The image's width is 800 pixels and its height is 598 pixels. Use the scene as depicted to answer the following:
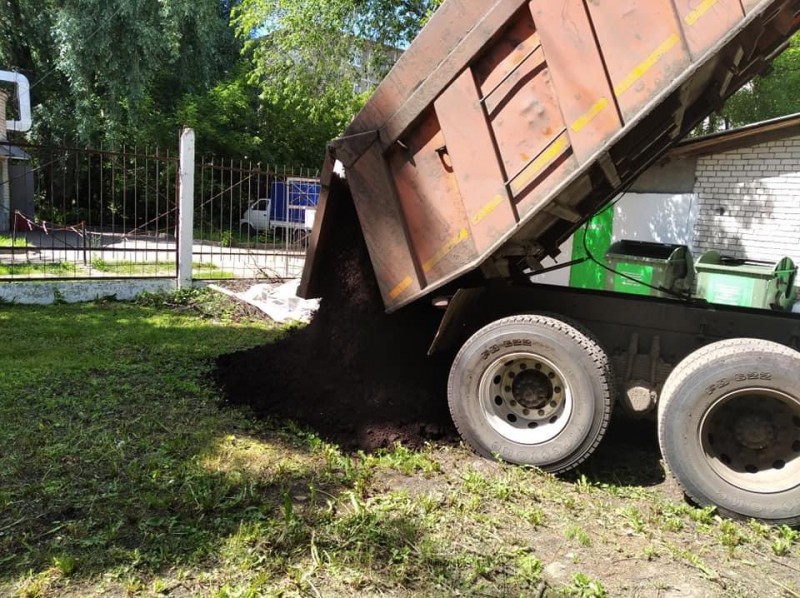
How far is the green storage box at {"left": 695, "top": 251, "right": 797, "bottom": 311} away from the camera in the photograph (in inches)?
261

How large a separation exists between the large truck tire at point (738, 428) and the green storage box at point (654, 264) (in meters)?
3.26

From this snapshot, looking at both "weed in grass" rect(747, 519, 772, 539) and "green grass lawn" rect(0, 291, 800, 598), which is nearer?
"green grass lawn" rect(0, 291, 800, 598)

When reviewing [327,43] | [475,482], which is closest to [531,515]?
[475,482]

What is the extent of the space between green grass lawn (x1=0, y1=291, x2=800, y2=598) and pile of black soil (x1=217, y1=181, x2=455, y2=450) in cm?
25

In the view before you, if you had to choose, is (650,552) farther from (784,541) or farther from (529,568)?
(784,541)

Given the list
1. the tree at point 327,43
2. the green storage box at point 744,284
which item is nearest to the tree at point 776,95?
the tree at point 327,43

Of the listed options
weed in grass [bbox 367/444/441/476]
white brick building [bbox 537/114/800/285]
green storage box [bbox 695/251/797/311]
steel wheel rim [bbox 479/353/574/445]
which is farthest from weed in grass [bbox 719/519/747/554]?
white brick building [bbox 537/114/800/285]

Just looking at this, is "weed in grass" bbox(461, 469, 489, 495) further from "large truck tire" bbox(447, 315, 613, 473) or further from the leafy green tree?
the leafy green tree

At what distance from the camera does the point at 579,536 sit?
306 cm

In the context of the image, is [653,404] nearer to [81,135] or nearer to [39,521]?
[39,521]

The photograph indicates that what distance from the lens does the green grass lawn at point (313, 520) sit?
266cm

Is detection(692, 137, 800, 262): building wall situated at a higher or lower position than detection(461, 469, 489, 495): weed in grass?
higher

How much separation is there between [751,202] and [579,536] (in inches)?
372

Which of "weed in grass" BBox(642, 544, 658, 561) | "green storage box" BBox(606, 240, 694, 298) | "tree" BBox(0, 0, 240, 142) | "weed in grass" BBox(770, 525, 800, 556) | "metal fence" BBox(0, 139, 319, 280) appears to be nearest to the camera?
"weed in grass" BBox(642, 544, 658, 561)
